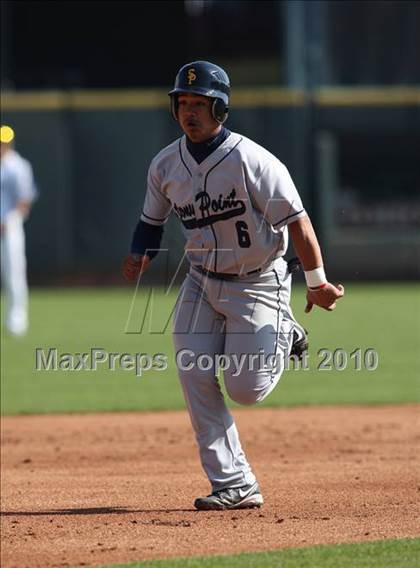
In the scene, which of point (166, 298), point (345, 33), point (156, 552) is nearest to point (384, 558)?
point (156, 552)

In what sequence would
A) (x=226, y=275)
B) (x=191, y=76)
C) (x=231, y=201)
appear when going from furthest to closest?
(x=226, y=275) < (x=231, y=201) < (x=191, y=76)

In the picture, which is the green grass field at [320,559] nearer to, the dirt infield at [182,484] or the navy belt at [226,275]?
the dirt infield at [182,484]

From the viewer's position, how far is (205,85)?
5289 millimetres

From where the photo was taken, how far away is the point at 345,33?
70.6 feet

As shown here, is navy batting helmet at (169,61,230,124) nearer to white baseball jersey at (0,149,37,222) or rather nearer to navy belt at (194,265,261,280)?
navy belt at (194,265,261,280)

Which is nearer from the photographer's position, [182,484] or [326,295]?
[326,295]

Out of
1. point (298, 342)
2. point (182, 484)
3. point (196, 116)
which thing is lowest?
point (182, 484)

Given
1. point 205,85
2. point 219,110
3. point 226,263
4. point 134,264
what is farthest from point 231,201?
point 134,264

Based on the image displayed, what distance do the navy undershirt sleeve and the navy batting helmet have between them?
0.69 metres

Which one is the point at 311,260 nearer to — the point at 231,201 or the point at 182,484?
the point at 231,201

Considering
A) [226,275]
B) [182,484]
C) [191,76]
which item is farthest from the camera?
[182,484]

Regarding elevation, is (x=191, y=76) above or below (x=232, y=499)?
above

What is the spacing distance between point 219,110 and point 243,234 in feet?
1.81

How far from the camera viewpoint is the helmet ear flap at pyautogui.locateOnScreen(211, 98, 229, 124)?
5328 millimetres
